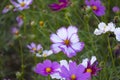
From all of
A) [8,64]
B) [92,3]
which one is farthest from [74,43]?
[8,64]

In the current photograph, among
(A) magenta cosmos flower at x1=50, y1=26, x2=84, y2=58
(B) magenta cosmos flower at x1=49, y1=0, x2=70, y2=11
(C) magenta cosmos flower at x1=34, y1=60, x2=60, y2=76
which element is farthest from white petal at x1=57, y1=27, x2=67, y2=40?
(B) magenta cosmos flower at x1=49, y1=0, x2=70, y2=11

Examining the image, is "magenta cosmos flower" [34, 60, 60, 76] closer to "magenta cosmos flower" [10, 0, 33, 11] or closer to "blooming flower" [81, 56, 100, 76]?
"blooming flower" [81, 56, 100, 76]

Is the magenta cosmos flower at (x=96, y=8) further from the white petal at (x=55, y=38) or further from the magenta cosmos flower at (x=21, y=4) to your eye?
the magenta cosmos flower at (x=21, y=4)

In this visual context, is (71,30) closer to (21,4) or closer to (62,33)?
(62,33)

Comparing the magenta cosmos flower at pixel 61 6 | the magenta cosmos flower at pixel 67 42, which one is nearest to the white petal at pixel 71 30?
the magenta cosmos flower at pixel 67 42

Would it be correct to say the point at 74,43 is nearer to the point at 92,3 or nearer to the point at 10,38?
the point at 92,3

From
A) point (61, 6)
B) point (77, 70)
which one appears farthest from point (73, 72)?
point (61, 6)
